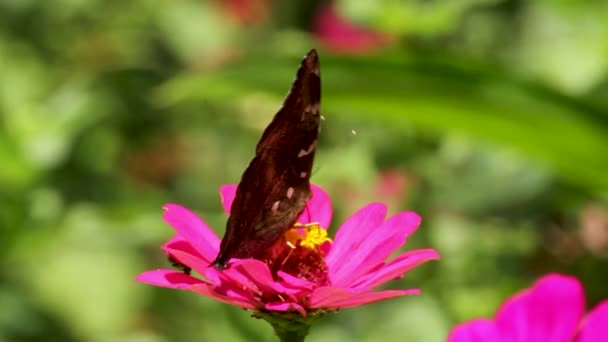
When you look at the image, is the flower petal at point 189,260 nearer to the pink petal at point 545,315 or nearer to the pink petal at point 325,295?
the pink petal at point 325,295

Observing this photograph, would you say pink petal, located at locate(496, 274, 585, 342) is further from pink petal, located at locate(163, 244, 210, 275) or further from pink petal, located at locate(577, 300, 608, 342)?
pink petal, located at locate(163, 244, 210, 275)

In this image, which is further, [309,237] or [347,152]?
[347,152]

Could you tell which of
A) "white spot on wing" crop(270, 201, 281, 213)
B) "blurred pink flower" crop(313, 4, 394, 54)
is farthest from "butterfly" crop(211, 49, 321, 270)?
"blurred pink flower" crop(313, 4, 394, 54)

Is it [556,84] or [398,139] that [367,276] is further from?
[556,84]

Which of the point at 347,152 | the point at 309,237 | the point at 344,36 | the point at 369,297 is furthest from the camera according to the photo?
the point at 344,36

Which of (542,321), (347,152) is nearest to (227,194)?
(542,321)

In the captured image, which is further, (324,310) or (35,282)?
(35,282)

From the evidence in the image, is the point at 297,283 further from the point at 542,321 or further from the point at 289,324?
the point at 542,321

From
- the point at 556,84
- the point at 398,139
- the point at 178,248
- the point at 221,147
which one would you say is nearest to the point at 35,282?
the point at 221,147
